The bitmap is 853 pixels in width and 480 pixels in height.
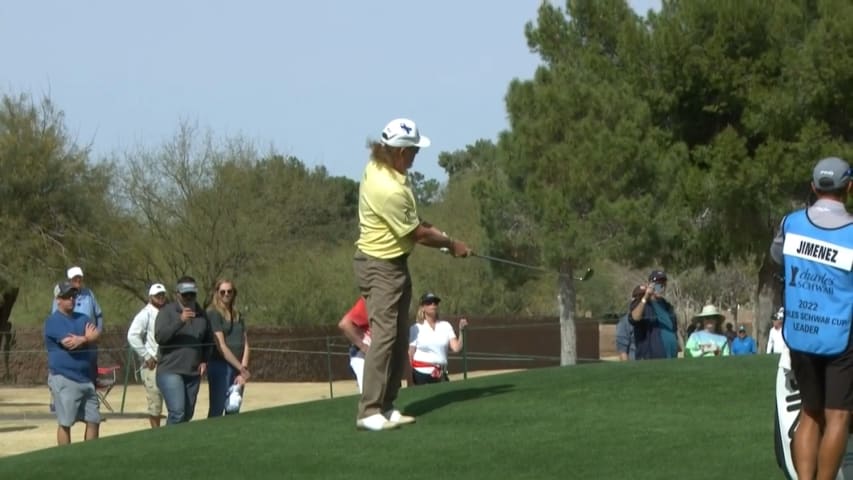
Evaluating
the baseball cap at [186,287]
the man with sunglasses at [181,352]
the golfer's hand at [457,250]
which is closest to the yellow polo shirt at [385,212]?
the golfer's hand at [457,250]

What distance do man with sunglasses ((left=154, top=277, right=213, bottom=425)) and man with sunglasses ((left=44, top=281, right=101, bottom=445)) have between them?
0.67 m

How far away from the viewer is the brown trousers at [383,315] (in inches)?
372

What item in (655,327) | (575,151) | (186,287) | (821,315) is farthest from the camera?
(575,151)

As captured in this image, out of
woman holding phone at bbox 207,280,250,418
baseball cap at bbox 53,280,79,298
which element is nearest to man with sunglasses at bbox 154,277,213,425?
woman holding phone at bbox 207,280,250,418

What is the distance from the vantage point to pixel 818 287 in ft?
23.8

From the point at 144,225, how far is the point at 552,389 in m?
33.2

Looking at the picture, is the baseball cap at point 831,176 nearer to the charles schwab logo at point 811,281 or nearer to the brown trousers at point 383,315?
the charles schwab logo at point 811,281

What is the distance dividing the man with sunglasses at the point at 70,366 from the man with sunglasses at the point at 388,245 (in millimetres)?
4564

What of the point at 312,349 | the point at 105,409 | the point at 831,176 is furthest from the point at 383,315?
the point at 312,349

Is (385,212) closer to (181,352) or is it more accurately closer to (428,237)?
(428,237)

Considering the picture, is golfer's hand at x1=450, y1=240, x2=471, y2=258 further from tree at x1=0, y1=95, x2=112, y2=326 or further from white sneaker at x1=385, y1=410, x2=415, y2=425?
tree at x1=0, y1=95, x2=112, y2=326

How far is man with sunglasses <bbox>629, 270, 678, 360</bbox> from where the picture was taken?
1484 centimetres

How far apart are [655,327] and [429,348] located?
92.5 inches

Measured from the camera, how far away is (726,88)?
1246 inches
